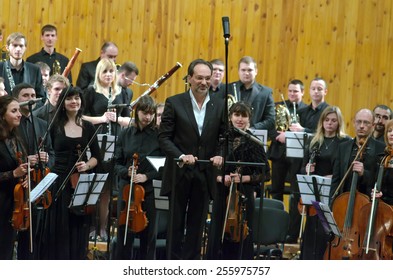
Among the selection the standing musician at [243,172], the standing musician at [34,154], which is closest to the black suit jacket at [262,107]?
the standing musician at [243,172]

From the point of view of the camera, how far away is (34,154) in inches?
228

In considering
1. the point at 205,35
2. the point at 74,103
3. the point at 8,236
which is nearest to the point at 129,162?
the point at 74,103

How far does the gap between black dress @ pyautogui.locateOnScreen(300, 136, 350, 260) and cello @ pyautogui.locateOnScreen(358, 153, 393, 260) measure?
0.60 m

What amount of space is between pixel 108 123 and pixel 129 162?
2.48 feet

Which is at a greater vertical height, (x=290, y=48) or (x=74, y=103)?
(x=290, y=48)

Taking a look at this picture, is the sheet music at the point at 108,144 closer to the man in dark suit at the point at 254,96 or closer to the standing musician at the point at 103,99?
the standing musician at the point at 103,99

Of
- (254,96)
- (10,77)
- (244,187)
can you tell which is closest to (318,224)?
(244,187)

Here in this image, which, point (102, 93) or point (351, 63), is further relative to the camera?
point (351, 63)

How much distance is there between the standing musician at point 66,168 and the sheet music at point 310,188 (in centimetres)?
139

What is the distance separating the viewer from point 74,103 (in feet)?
19.6
